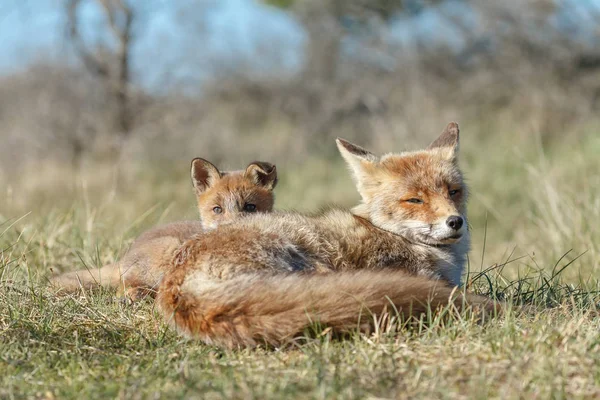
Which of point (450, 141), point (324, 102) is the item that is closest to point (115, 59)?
point (324, 102)

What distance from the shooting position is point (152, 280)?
5191 mm

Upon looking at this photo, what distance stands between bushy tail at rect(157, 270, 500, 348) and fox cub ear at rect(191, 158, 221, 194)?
2.62m

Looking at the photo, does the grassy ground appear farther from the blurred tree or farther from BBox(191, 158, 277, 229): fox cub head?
the blurred tree

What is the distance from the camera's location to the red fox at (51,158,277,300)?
17.1 ft

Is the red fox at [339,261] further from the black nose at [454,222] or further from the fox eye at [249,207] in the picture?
the fox eye at [249,207]

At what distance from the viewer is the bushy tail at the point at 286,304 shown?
3.68 m

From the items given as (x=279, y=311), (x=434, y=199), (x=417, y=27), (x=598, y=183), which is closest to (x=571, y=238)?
(x=598, y=183)

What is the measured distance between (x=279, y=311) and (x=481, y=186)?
32.9 feet

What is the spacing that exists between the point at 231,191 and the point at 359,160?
1414 millimetres

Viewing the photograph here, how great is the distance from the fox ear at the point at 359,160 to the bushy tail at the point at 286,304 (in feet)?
4.24

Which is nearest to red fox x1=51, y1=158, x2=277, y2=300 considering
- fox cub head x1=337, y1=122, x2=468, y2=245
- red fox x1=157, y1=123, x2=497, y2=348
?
red fox x1=157, y1=123, x2=497, y2=348

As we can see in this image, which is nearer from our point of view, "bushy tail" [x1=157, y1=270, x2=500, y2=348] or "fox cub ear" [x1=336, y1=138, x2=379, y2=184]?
"bushy tail" [x1=157, y1=270, x2=500, y2=348]

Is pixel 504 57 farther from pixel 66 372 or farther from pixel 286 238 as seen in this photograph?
pixel 66 372

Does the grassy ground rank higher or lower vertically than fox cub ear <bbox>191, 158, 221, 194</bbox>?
lower
